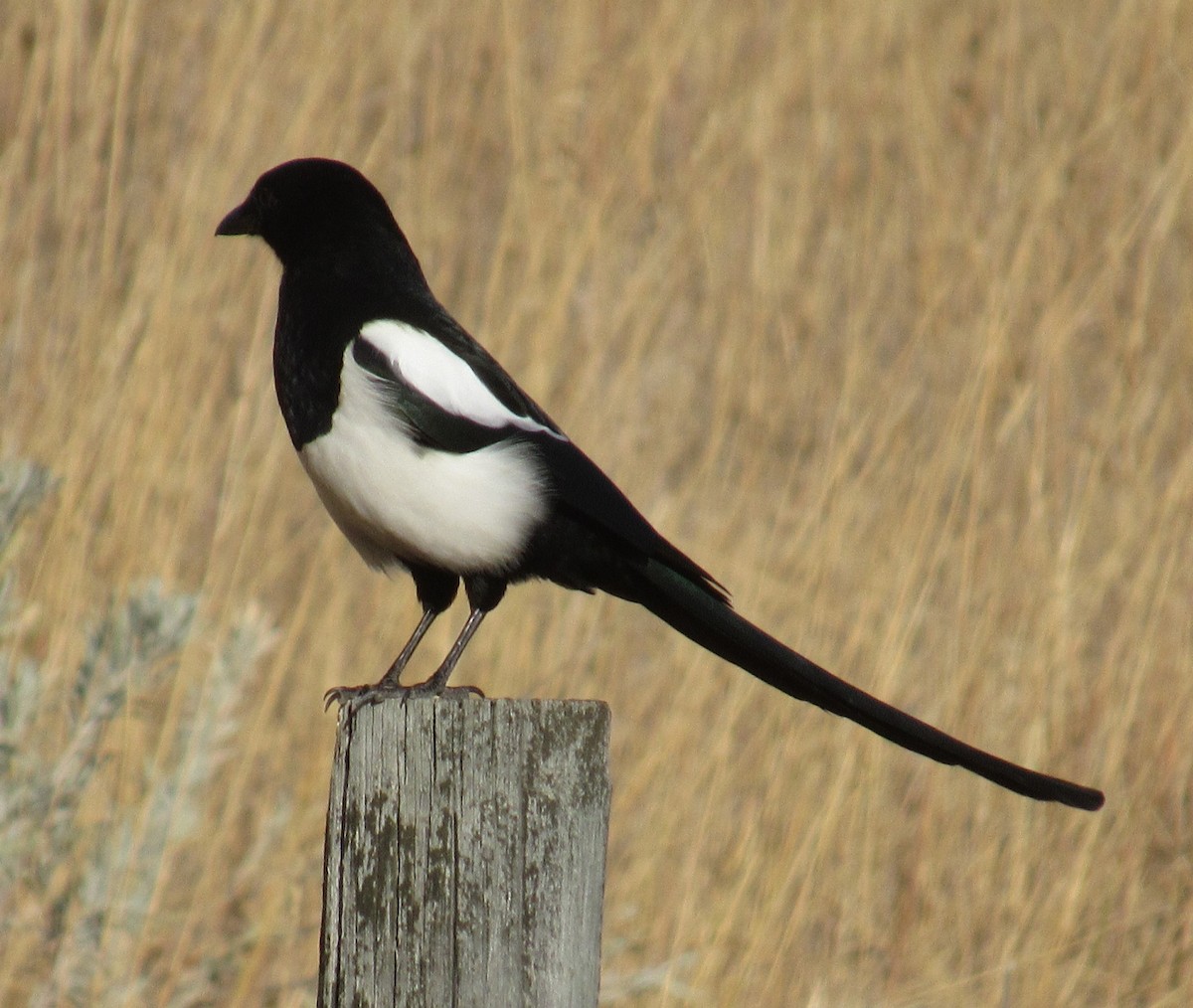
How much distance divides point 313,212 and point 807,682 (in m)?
0.88

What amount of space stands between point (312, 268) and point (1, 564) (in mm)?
637

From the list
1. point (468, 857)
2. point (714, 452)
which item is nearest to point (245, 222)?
point (714, 452)

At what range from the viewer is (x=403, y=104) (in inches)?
108

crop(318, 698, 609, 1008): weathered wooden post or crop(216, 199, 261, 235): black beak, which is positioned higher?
crop(216, 199, 261, 235): black beak

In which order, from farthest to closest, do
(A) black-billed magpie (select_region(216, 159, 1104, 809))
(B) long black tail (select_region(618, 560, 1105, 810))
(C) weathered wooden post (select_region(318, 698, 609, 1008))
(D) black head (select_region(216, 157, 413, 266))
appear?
(D) black head (select_region(216, 157, 413, 266))
(A) black-billed magpie (select_region(216, 159, 1104, 809))
(B) long black tail (select_region(618, 560, 1105, 810))
(C) weathered wooden post (select_region(318, 698, 609, 1008))

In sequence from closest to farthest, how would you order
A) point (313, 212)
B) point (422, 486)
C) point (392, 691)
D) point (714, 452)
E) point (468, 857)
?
point (468, 857) < point (392, 691) < point (422, 486) < point (313, 212) < point (714, 452)

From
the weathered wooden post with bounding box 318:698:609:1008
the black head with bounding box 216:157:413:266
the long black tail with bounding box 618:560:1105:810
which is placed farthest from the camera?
the black head with bounding box 216:157:413:266

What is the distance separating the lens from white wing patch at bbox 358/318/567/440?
1683 millimetres

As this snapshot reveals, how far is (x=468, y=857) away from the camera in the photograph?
116cm

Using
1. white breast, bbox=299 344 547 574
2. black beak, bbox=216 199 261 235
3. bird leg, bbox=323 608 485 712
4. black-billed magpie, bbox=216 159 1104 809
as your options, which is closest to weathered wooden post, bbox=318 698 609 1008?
bird leg, bbox=323 608 485 712

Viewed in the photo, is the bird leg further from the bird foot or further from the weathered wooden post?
the weathered wooden post

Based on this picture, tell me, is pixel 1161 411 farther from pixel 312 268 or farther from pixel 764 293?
pixel 312 268

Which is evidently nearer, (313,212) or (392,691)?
(392,691)

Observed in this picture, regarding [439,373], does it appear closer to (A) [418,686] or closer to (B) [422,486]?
(B) [422,486]
